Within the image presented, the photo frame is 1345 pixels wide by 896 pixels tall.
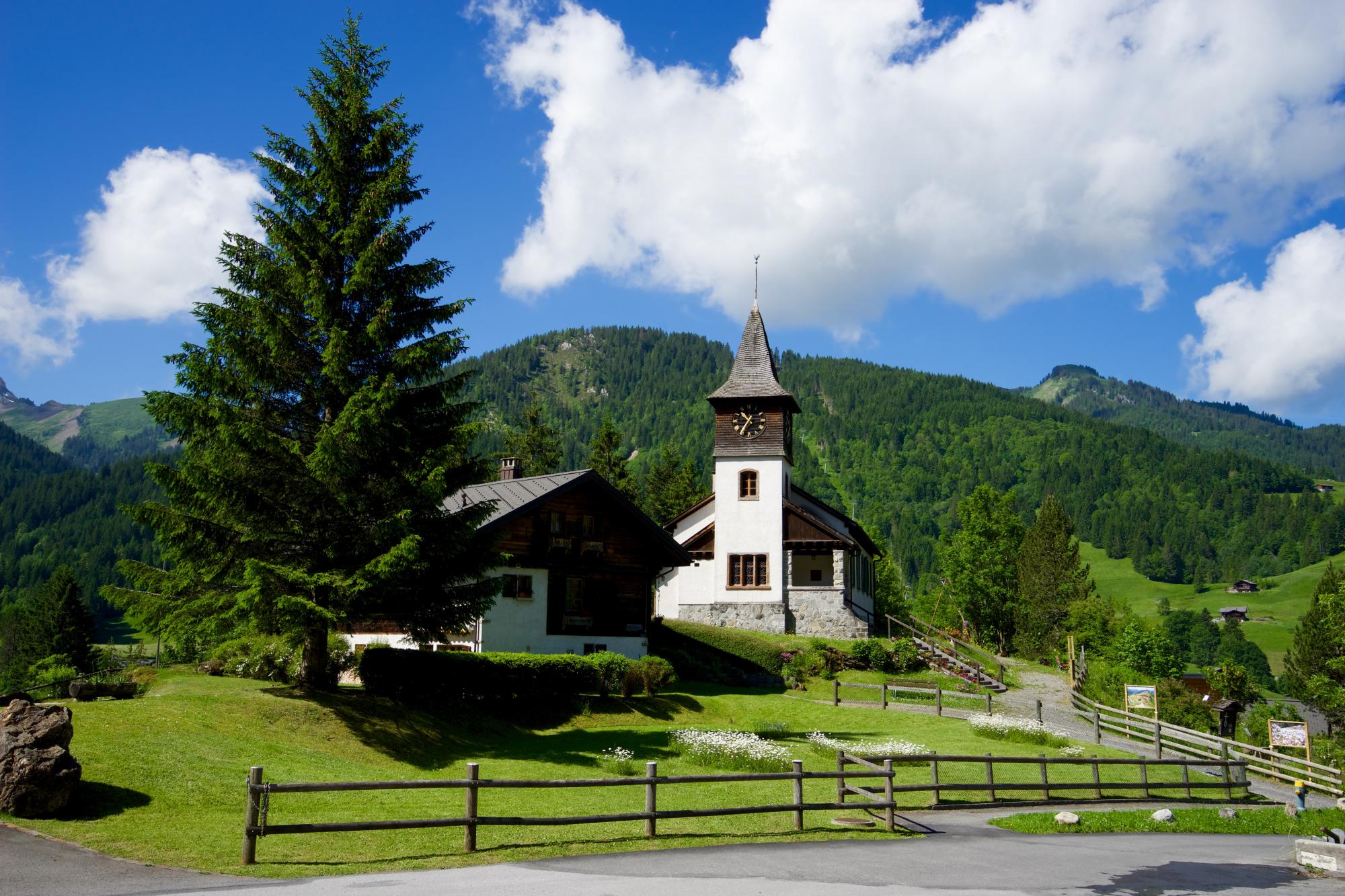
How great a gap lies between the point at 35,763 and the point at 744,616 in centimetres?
3721

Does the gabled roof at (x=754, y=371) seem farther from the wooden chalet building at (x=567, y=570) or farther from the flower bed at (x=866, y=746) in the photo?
the flower bed at (x=866, y=746)

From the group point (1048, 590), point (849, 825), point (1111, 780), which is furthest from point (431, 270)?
point (1048, 590)

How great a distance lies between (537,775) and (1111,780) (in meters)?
15.0

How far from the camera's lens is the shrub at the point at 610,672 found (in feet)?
98.9

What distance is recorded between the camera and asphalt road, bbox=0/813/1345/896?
10727mm

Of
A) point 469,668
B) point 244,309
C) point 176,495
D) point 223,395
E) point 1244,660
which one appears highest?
point 244,309

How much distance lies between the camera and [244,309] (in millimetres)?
22422

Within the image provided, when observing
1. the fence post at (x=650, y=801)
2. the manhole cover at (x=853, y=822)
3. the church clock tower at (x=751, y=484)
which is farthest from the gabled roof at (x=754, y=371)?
the fence post at (x=650, y=801)

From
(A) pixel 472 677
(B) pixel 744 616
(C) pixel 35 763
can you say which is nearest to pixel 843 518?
(B) pixel 744 616

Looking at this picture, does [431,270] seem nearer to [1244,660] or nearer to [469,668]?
→ [469,668]

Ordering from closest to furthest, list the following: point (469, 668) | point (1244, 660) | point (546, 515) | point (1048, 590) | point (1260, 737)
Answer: point (469, 668)
point (546, 515)
point (1260, 737)
point (1048, 590)
point (1244, 660)

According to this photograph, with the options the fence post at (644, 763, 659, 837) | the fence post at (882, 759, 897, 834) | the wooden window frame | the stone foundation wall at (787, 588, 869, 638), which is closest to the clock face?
the wooden window frame

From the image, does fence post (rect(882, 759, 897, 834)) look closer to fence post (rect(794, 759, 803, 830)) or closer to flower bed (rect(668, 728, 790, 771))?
fence post (rect(794, 759, 803, 830))

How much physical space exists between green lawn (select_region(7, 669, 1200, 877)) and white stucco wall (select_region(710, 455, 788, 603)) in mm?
19476
